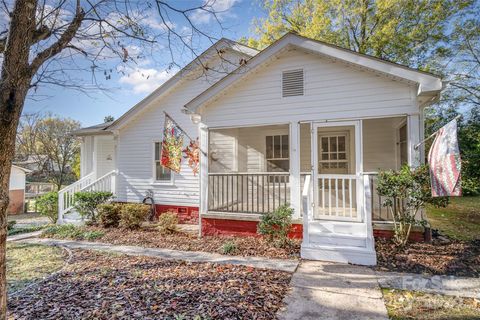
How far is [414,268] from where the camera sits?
479cm

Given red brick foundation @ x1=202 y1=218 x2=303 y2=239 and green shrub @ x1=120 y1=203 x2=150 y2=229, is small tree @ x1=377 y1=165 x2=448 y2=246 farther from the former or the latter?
green shrub @ x1=120 y1=203 x2=150 y2=229

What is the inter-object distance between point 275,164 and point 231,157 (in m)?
1.53

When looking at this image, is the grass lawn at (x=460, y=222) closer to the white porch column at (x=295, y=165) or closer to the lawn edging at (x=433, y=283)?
the lawn edging at (x=433, y=283)

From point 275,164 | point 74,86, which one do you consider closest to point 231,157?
point 275,164

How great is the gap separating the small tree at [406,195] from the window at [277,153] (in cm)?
329

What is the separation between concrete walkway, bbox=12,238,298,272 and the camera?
16.8 feet

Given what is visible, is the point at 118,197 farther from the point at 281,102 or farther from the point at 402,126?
the point at 402,126

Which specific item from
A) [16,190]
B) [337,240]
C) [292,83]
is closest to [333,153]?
[292,83]

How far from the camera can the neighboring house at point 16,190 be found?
1620 centimetres

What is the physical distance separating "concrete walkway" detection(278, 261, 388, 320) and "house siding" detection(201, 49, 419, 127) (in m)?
3.35

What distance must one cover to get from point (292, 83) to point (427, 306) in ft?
16.6

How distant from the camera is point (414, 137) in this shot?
571 cm

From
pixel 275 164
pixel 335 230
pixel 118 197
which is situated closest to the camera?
pixel 335 230

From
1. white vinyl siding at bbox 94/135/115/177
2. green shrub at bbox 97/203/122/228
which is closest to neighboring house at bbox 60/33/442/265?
green shrub at bbox 97/203/122/228
